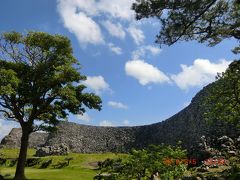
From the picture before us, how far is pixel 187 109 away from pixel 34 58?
25.8 meters

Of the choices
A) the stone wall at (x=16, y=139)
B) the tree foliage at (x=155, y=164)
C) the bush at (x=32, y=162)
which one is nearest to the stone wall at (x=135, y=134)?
the stone wall at (x=16, y=139)

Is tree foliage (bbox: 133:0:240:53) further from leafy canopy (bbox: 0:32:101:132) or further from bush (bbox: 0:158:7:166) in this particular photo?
bush (bbox: 0:158:7:166)

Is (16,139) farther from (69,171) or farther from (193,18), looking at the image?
(193,18)

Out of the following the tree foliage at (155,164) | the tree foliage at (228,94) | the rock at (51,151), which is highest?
the rock at (51,151)

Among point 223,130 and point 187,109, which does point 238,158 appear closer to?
point 223,130

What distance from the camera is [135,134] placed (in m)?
74.1

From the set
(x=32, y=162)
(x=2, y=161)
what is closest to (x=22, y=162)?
(x=32, y=162)

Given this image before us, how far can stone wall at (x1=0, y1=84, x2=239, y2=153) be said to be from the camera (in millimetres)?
55469

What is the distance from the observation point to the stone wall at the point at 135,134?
55.5m

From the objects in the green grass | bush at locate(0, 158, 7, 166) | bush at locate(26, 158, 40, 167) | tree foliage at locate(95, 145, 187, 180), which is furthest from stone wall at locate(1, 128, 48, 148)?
tree foliage at locate(95, 145, 187, 180)

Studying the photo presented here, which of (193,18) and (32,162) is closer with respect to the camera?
(193,18)

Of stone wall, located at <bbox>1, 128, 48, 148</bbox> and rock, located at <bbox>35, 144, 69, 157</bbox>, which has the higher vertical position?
stone wall, located at <bbox>1, 128, 48, 148</bbox>

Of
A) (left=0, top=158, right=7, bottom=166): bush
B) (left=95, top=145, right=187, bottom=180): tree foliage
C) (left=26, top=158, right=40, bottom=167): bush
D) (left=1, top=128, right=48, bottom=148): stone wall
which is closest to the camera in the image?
(left=95, top=145, right=187, bottom=180): tree foliage

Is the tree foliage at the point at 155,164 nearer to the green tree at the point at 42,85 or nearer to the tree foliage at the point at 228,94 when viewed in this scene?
the tree foliage at the point at 228,94
